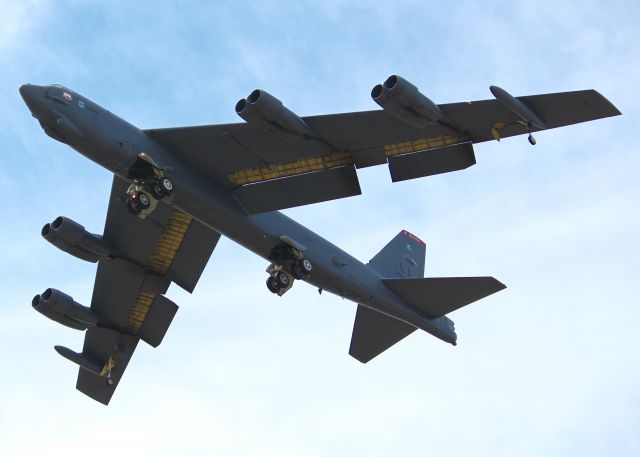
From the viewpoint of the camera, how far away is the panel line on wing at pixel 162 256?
34938 mm

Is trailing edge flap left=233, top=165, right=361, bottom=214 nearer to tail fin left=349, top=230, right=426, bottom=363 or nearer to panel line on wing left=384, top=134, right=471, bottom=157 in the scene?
panel line on wing left=384, top=134, right=471, bottom=157

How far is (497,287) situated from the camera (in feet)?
109

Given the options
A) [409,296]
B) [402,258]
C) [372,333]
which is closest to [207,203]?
[409,296]

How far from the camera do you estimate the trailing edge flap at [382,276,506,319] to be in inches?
1312

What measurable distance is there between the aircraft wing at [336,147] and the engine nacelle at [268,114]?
1.62ft

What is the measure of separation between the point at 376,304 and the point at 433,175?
576 cm

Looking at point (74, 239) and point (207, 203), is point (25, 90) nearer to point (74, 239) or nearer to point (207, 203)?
point (207, 203)

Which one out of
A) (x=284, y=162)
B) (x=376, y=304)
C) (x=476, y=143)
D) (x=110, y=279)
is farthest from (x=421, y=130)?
(x=110, y=279)

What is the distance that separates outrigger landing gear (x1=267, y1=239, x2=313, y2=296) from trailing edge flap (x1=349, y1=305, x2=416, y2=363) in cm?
461

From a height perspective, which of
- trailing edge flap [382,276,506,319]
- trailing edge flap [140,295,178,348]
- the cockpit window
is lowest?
trailing edge flap [140,295,178,348]

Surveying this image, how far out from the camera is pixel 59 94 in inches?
1138

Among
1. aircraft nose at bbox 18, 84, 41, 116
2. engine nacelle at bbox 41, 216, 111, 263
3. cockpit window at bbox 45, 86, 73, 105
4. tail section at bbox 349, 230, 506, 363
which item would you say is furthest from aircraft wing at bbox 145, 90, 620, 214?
engine nacelle at bbox 41, 216, 111, 263

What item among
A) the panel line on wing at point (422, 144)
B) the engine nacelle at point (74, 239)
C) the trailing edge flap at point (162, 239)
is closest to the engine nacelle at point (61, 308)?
the engine nacelle at point (74, 239)

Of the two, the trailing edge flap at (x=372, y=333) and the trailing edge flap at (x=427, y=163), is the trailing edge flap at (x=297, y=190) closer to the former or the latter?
the trailing edge flap at (x=427, y=163)
